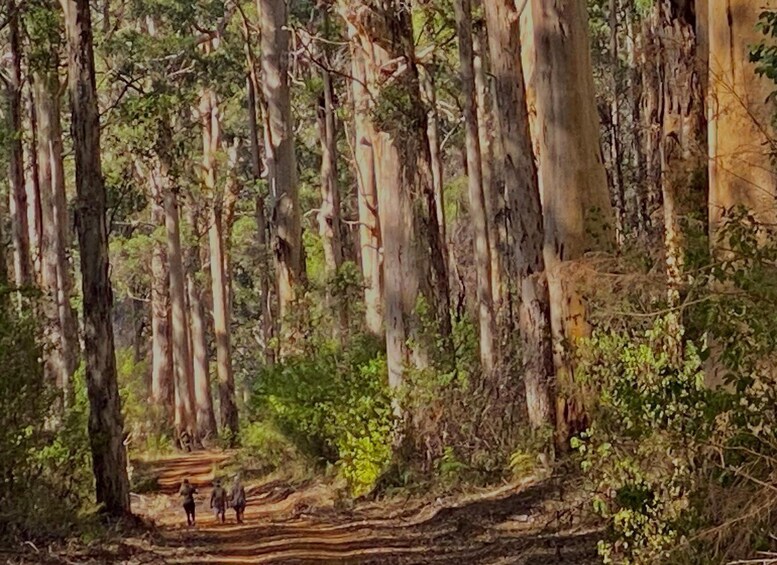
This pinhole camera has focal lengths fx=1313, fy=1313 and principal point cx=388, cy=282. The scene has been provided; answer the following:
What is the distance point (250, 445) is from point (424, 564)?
1398cm

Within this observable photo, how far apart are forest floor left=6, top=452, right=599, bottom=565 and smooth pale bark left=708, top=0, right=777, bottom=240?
9.88 ft

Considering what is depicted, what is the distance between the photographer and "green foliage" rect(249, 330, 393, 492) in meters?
17.1

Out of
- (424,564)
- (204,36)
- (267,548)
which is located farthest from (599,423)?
(204,36)

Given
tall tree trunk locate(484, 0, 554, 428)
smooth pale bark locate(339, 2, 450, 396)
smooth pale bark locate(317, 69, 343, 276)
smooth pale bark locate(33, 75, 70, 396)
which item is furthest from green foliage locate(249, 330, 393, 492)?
smooth pale bark locate(317, 69, 343, 276)

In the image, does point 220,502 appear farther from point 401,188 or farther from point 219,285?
point 219,285

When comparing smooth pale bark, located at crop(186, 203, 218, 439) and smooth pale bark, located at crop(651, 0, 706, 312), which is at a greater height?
smooth pale bark, located at crop(651, 0, 706, 312)

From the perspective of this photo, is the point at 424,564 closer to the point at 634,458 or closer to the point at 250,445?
the point at 634,458

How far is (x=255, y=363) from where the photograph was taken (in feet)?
186

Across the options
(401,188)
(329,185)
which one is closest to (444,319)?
(401,188)

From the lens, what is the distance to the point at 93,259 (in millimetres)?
14727

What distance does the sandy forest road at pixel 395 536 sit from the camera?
11086mm

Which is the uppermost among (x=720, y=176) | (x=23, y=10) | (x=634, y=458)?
(x=23, y=10)

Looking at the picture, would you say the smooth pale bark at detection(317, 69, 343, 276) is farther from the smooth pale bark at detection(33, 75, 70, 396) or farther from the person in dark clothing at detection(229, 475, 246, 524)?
the person in dark clothing at detection(229, 475, 246, 524)

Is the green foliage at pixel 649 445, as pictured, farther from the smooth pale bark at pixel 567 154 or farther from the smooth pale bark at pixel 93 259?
the smooth pale bark at pixel 93 259
